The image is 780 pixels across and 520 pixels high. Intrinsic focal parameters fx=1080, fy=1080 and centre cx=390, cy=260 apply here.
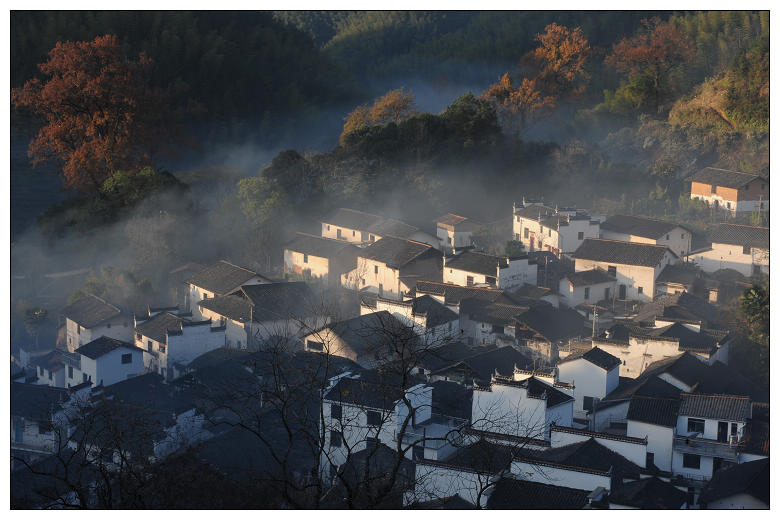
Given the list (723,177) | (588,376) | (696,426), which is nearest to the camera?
(696,426)

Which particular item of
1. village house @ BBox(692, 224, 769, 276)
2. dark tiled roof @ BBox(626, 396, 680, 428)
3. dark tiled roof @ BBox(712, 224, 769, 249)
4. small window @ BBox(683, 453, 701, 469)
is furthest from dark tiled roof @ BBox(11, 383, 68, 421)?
dark tiled roof @ BBox(712, 224, 769, 249)

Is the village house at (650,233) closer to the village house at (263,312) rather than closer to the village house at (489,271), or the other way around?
the village house at (489,271)

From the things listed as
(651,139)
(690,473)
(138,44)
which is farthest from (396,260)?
(138,44)

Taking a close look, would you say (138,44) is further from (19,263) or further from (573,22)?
(573,22)

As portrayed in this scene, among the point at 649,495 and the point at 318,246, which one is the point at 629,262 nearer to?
the point at 318,246

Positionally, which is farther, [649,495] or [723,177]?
[723,177]

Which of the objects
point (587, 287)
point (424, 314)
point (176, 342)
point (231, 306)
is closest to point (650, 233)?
point (587, 287)
